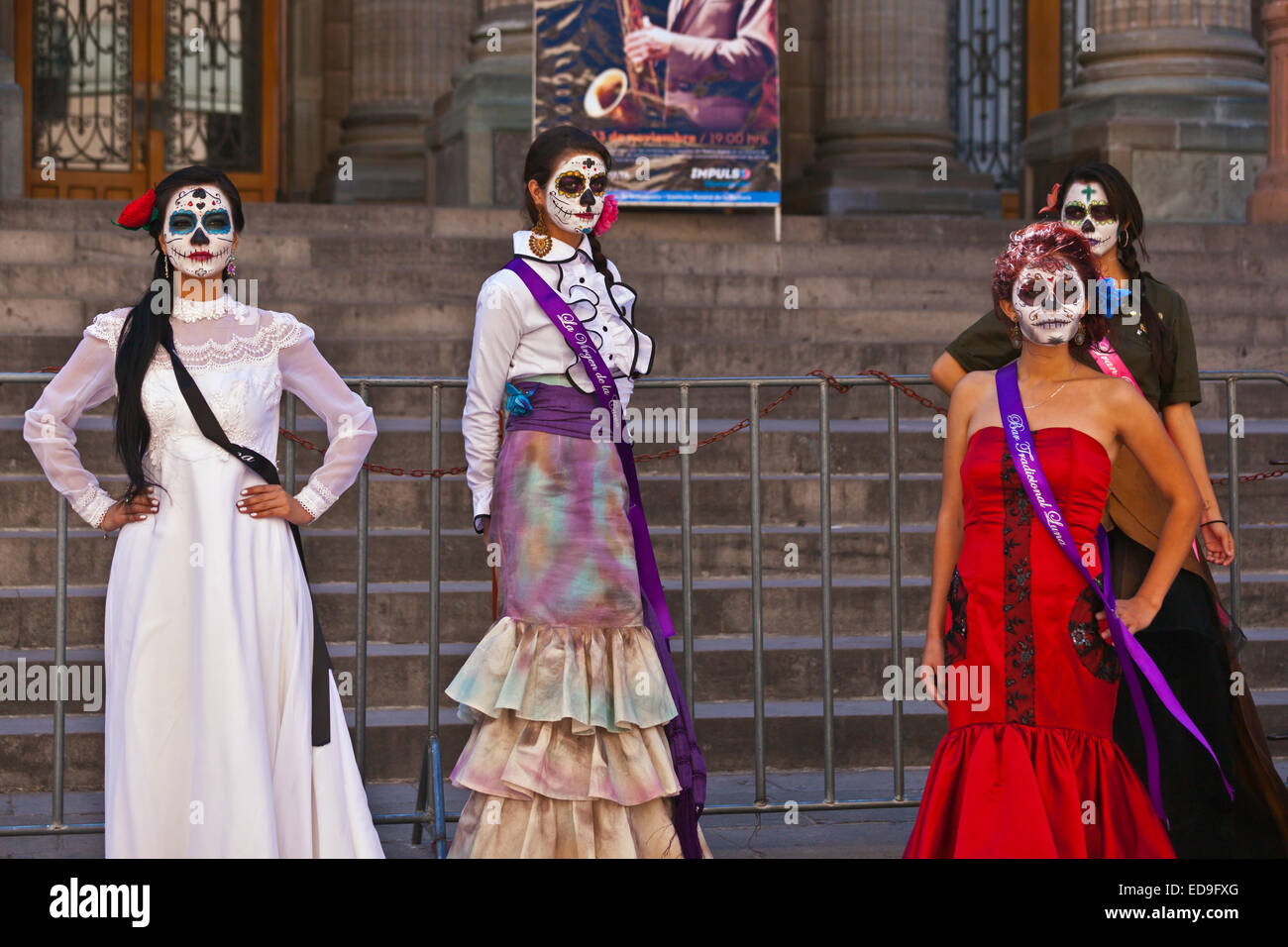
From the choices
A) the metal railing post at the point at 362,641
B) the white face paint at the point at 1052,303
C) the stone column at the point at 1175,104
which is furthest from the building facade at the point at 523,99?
the white face paint at the point at 1052,303

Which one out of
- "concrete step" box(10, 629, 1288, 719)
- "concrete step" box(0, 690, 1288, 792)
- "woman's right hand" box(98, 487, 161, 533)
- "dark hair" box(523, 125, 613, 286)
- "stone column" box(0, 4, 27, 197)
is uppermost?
"stone column" box(0, 4, 27, 197)

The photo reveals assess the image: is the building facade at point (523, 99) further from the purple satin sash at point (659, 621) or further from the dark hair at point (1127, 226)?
the purple satin sash at point (659, 621)

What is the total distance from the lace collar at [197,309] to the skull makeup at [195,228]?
9 centimetres

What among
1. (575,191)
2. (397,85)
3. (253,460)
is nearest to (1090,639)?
(575,191)

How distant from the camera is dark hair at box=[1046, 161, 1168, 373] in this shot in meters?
5.70

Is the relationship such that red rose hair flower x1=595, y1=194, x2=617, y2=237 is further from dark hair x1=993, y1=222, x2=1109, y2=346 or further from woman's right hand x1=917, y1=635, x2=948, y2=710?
woman's right hand x1=917, y1=635, x2=948, y2=710

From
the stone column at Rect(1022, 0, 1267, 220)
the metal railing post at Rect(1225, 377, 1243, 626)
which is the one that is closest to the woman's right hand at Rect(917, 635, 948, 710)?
the metal railing post at Rect(1225, 377, 1243, 626)

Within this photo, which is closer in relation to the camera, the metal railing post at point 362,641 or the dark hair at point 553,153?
the dark hair at point 553,153

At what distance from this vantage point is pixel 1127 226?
583 cm

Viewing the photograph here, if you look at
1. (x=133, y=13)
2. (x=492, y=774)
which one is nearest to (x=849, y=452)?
(x=492, y=774)

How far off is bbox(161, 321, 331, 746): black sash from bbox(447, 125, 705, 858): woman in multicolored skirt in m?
0.43

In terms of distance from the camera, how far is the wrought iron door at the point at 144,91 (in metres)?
17.0

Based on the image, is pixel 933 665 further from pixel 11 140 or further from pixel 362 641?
pixel 11 140
